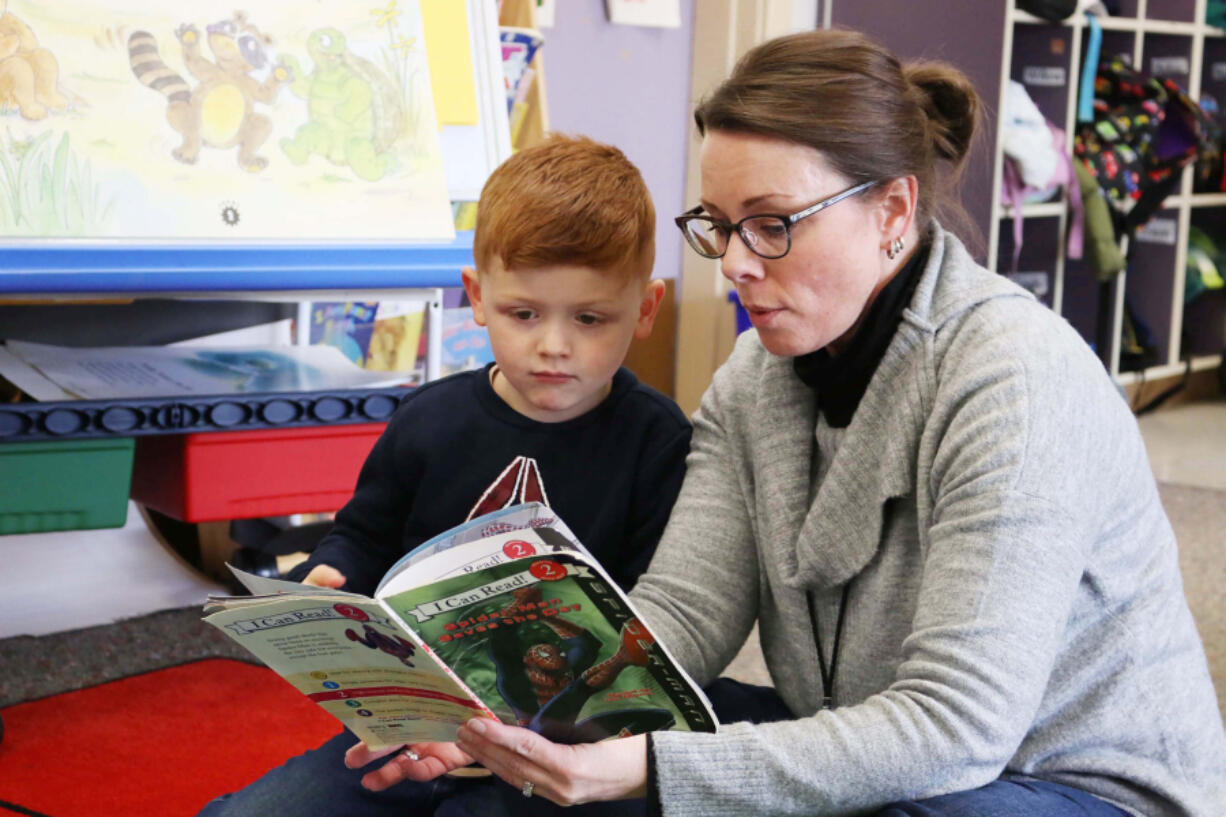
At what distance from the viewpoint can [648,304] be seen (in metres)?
1.08

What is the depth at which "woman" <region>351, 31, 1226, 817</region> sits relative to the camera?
78cm

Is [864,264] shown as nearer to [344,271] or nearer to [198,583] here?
[344,271]

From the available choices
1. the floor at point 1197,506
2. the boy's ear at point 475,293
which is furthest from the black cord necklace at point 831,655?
the floor at point 1197,506

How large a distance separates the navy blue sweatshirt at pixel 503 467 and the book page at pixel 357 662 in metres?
0.23

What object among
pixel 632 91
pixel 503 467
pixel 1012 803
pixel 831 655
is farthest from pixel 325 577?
pixel 632 91

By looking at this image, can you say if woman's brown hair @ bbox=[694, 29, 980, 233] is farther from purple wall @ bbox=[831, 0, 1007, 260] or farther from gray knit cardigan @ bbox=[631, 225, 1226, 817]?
purple wall @ bbox=[831, 0, 1007, 260]

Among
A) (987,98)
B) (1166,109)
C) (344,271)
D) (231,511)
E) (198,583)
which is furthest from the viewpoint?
(1166,109)

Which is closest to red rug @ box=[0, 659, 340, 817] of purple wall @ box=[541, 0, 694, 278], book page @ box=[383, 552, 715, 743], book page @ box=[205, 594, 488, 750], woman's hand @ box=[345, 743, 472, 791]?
woman's hand @ box=[345, 743, 472, 791]

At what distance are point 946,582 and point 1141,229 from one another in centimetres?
351

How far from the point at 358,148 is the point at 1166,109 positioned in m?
2.96

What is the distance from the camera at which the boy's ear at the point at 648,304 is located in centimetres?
107

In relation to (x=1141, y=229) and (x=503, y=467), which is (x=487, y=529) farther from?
(x=1141, y=229)

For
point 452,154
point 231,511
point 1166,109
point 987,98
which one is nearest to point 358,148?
point 452,154

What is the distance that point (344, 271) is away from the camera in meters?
1.45
